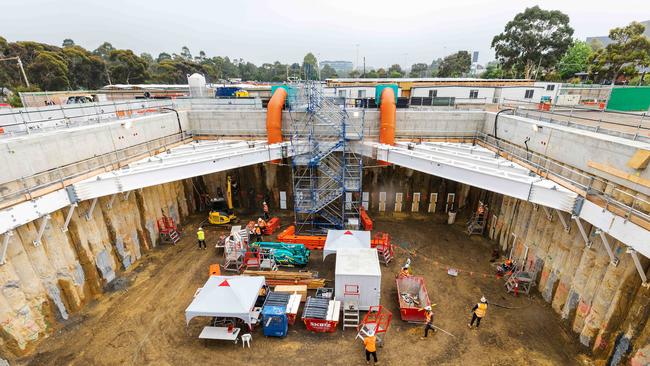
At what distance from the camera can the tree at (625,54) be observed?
1480 inches

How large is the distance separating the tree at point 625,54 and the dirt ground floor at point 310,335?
42.6 meters

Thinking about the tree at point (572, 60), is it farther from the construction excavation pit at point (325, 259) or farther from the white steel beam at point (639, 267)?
the white steel beam at point (639, 267)

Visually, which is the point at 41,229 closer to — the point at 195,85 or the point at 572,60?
the point at 195,85

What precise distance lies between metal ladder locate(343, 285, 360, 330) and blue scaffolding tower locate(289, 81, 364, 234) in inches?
271

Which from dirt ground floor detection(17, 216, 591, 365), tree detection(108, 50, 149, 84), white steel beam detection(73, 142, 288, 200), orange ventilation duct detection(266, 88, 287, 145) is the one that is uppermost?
tree detection(108, 50, 149, 84)

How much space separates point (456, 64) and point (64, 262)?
95.2 meters

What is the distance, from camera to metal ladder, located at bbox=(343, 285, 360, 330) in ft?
40.6

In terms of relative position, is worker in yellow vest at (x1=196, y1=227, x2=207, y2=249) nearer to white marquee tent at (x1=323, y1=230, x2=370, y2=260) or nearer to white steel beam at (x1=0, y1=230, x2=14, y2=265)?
white marquee tent at (x1=323, y1=230, x2=370, y2=260)

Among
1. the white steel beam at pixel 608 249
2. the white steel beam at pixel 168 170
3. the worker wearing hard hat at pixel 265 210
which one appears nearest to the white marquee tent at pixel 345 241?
the white steel beam at pixel 168 170

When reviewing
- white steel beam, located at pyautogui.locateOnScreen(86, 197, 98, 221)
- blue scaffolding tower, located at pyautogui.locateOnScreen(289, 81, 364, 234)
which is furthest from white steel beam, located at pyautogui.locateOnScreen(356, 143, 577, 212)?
white steel beam, located at pyautogui.locateOnScreen(86, 197, 98, 221)

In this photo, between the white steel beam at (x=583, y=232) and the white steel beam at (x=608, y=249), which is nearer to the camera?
the white steel beam at (x=608, y=249)

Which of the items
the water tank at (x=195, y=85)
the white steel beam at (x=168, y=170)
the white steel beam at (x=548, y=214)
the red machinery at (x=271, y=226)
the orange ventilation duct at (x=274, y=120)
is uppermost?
the water tank at (x=195, y=85)

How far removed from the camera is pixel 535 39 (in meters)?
53.3

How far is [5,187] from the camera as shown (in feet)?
38.4
